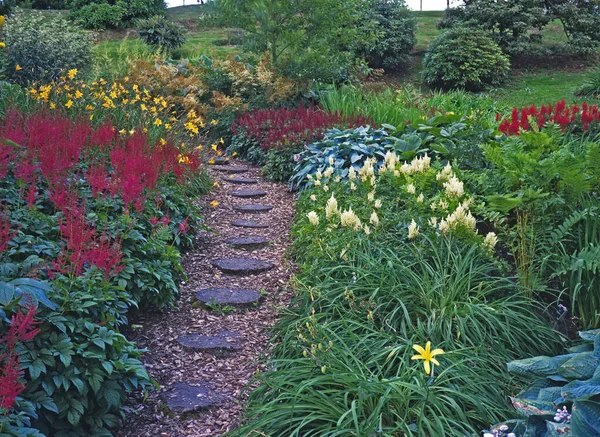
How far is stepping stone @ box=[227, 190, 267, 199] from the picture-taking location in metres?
6.90

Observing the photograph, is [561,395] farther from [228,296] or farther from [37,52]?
[37,52]

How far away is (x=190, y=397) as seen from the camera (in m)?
3.08

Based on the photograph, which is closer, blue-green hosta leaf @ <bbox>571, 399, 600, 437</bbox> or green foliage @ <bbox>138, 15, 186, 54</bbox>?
blue-green hosta leaf @ <bbox>571, 399, 600, 437</bbox>

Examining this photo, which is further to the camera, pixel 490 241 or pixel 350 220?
pixel 350 220

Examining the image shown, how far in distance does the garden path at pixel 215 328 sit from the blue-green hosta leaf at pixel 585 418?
5.43 feet

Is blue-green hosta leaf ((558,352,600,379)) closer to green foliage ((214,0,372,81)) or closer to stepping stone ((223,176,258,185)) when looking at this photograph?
stepping stone ((223,176,258,185))

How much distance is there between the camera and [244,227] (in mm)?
5816

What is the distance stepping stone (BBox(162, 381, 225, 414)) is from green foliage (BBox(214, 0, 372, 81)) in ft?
27.4

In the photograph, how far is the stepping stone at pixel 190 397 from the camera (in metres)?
2.98

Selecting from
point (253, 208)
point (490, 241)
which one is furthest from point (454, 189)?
point (253, 208)

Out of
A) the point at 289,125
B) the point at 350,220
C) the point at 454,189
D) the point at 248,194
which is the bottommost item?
the point at 248,194

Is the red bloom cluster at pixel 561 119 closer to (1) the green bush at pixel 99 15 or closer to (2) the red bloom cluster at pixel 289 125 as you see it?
(2) the red bloom cluster at pixel 289 125

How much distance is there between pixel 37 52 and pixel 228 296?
7.48m

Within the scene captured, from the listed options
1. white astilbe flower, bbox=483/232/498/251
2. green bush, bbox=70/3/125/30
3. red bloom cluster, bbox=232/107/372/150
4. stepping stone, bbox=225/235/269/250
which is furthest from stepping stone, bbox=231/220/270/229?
green bush, bbox=70/3/125/30
